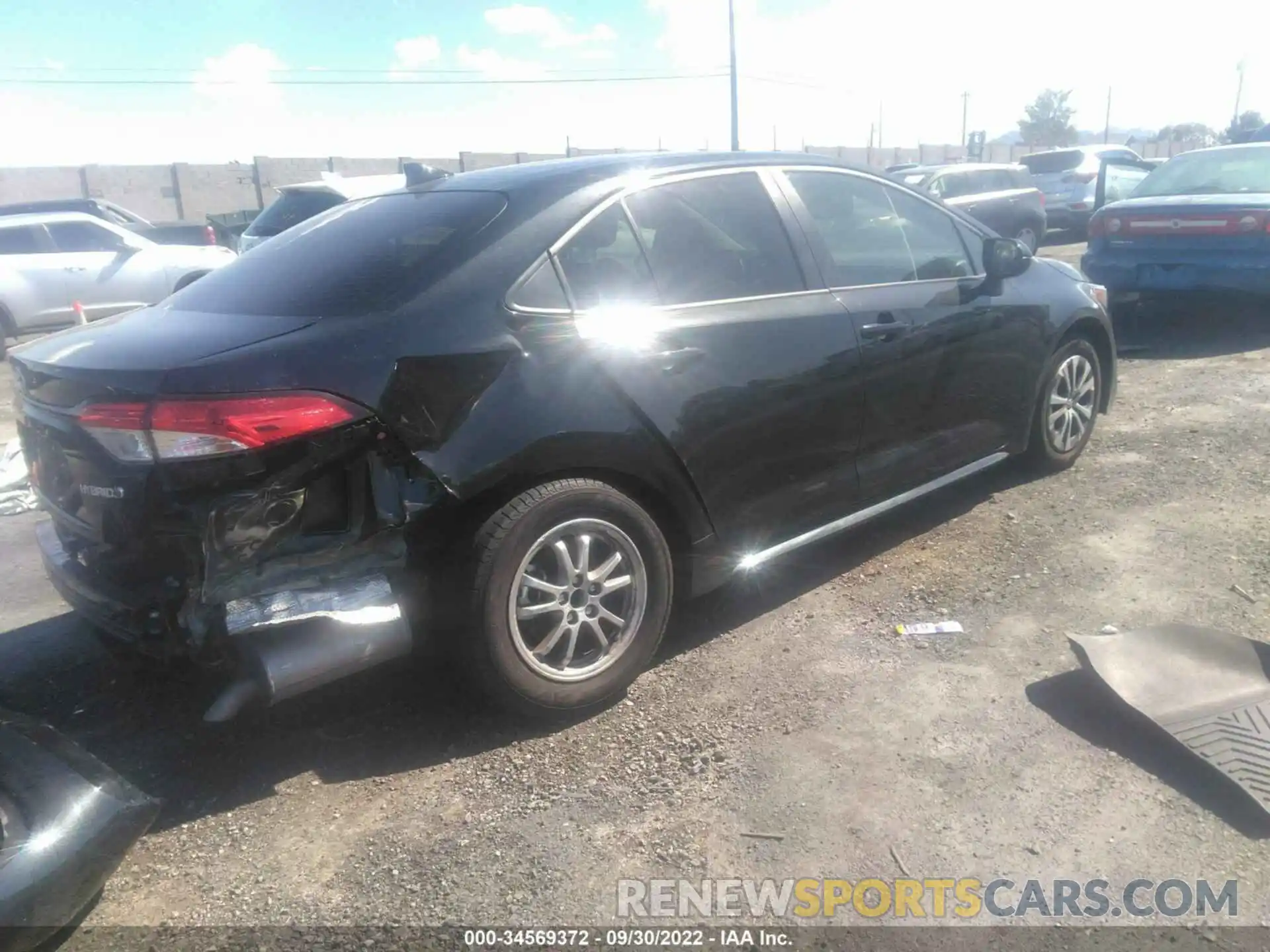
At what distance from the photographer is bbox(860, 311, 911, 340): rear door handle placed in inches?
148

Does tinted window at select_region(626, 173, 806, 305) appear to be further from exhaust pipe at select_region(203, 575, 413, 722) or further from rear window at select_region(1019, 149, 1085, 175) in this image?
rear window at select_region(1019, 149, 1085, 175)

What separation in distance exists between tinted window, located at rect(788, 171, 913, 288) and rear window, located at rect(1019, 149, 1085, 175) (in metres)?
17.0

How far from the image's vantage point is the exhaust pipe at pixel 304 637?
2.52 m

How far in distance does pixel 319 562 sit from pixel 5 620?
2304mm

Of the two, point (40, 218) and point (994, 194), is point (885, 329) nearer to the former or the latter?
point (40, 218)

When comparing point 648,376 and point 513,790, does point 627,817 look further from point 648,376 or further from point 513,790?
point 648,376

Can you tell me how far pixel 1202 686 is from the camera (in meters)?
3.01

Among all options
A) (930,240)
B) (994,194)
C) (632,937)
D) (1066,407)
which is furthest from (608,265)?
(994,194)

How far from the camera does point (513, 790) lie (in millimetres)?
2762

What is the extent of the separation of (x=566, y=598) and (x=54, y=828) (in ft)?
4.71

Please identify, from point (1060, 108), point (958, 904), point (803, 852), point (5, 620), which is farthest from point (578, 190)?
point (1060, 108)

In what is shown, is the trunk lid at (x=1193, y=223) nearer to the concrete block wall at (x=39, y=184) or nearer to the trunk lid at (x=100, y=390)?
the trunk lid at (x=100, y=390)

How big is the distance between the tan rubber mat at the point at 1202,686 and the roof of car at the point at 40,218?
13088 mm

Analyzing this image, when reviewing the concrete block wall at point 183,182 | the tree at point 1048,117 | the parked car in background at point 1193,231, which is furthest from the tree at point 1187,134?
the parked car in background at point 1193,231
